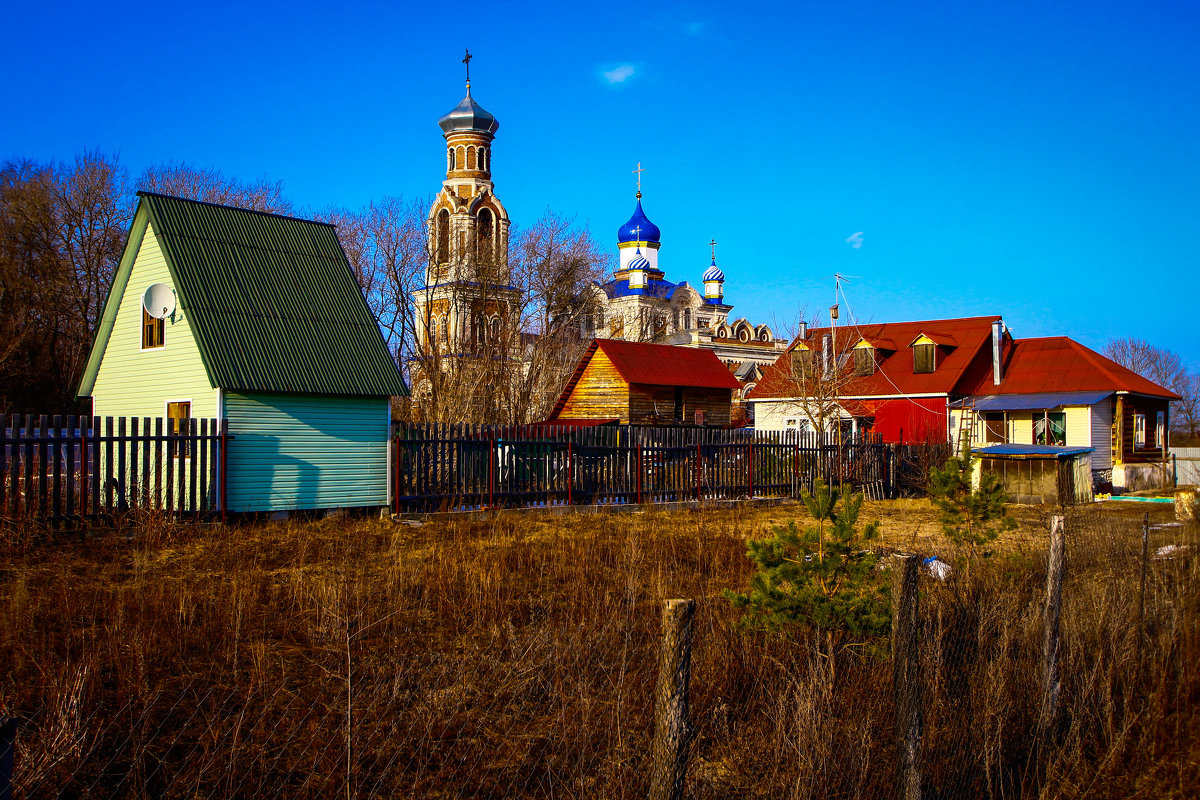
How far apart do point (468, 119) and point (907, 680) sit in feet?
188

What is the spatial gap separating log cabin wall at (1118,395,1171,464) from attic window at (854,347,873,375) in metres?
8.67

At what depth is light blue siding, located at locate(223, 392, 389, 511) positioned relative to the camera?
1571 cm

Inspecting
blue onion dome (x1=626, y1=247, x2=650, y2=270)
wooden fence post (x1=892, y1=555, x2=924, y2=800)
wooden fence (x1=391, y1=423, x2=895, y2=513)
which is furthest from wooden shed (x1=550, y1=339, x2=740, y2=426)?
blue onion dome (x1=626, y1=247, x2=650, y2=270)

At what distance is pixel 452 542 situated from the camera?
13766mm

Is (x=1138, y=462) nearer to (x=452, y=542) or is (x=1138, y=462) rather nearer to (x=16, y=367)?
(x=452, y=542)

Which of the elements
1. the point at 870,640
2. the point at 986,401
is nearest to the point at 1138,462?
the point at 986,401

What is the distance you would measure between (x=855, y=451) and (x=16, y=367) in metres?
26.3

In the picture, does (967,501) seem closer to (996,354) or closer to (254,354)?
(254,354)

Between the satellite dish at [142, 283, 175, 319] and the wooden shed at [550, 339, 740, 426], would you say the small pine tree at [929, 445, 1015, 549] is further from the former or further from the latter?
the wooden shed at [550, 339, 740, 426]

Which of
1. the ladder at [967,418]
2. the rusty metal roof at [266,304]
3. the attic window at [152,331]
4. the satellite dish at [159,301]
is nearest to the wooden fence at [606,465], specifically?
the rusty metal roof at [266,304]

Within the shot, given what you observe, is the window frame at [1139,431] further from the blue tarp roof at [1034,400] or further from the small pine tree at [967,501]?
the small pine tree at [967,501]

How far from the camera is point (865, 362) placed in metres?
35.3

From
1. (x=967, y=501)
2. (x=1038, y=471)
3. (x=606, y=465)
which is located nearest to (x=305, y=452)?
(x=606, y=465)

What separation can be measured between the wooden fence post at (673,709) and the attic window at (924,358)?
107 ft
